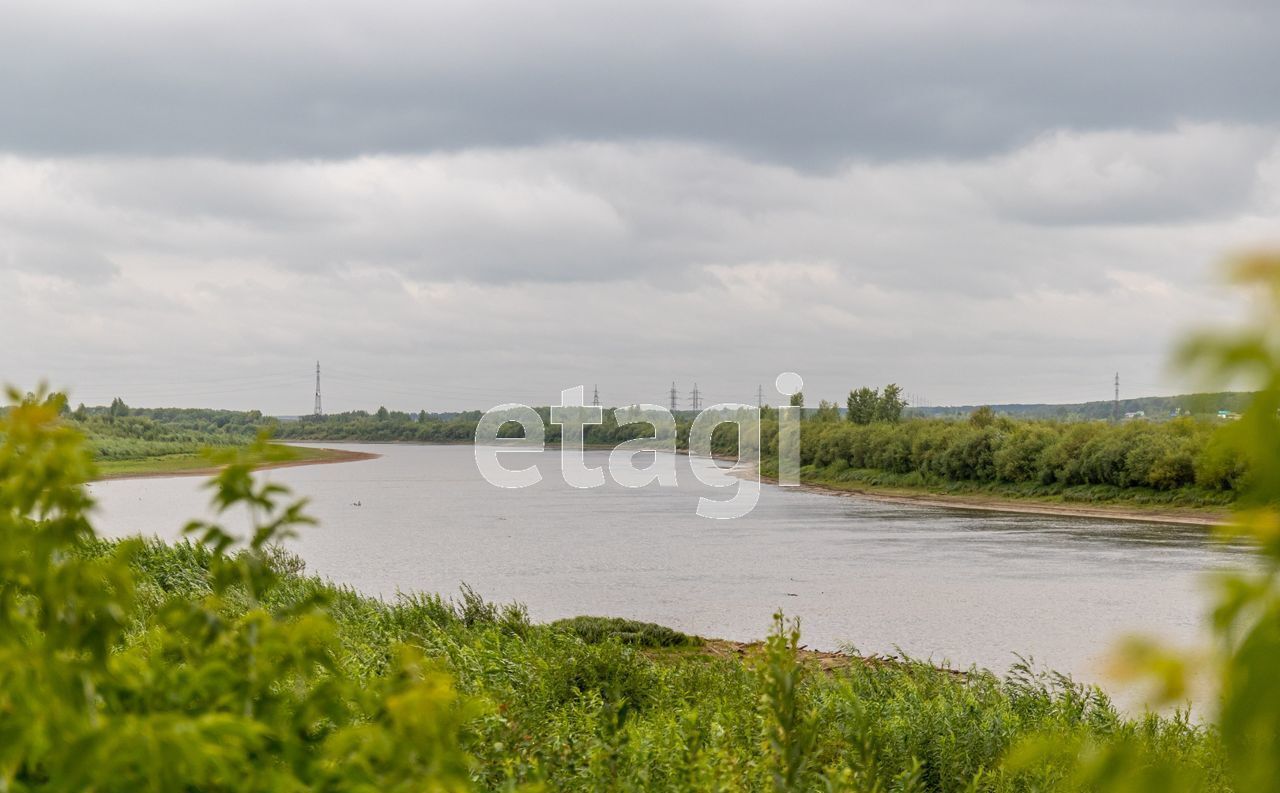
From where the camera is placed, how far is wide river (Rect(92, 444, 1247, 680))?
99.0 feet

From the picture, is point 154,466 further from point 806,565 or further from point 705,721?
point 705,721

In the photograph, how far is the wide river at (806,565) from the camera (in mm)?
30172

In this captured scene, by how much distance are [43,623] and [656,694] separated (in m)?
10.6

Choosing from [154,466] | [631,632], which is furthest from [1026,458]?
[154,466]

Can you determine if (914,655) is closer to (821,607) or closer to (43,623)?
(821,607)

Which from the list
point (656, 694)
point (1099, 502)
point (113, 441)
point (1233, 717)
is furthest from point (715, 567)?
point (113, 441)

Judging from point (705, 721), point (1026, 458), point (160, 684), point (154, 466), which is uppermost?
point (160, 684)

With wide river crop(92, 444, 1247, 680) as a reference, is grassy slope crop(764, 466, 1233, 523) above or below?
above

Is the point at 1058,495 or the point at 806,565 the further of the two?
the point at 1058,495

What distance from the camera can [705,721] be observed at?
9.52m
